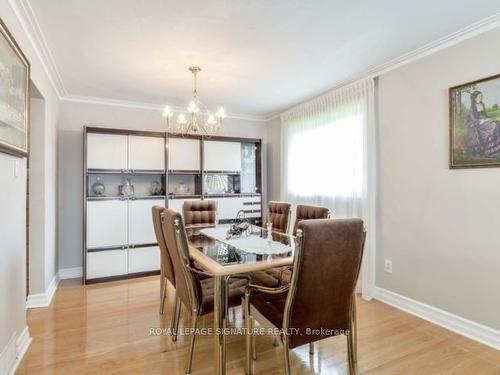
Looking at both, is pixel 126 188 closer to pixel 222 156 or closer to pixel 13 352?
pixel 222 156

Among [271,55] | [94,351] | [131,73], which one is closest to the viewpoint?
[94,351]

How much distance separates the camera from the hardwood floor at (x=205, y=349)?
2.00 meters

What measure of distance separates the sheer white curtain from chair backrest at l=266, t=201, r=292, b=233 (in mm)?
846

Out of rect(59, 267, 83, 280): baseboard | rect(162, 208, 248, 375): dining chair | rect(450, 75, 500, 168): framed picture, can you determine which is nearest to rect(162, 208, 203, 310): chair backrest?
rect(162, 208, 248, 375): dining chair

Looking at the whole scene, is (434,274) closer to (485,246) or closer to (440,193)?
(485,246)

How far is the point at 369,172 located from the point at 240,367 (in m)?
2.33

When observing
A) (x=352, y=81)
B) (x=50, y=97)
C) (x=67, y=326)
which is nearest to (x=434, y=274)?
(x=352, y=81)

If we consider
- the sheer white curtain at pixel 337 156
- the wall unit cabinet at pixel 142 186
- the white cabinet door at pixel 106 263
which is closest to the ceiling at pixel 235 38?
the sheer white curtain at pixel 337 156

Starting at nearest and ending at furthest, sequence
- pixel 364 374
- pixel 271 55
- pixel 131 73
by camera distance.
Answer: pixel 364 374
pixel 271 55
pixel 131 73

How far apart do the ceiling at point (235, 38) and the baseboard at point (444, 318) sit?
2.39 meters

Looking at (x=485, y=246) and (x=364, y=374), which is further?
(x=485, y=246)

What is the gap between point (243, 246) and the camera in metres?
2.26

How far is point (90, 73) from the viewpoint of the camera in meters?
3.23

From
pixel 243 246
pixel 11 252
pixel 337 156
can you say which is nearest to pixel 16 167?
pixel 11 252
